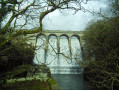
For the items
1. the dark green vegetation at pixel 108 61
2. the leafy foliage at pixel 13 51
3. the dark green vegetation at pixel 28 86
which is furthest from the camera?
the dark green vegetation at pixel 28 86

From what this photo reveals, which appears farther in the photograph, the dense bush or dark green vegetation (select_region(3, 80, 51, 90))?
dark green vegetation (select_region(3, 80, 51, 90))

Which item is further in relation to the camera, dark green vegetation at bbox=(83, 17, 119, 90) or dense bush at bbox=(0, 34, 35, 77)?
dark green vegetation at bbox=(83, 17, 119, 90)

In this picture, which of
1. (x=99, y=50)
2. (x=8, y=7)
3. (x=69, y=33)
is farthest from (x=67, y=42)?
(x=8, y=7)

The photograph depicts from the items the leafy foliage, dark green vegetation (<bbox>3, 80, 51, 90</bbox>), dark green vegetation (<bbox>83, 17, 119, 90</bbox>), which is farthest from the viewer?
dark green vegetation (<bbox>3, 80, 51, 90</bbox>)

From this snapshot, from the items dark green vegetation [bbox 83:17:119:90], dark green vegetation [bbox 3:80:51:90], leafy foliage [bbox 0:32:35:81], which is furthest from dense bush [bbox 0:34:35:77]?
dark green vegetation [bbox 83:17:119:90]

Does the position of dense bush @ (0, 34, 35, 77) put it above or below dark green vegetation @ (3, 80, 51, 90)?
above

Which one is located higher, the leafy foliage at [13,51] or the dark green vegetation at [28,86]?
the leafy foliage at [13,51]

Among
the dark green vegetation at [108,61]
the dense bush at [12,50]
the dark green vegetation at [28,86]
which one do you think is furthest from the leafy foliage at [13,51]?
the dark green vegetation at [108,61]

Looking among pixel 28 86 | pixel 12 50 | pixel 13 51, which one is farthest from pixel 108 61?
pixel 13 51

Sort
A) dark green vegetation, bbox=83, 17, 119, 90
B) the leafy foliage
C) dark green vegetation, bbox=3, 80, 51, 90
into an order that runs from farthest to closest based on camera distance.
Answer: dark green vegetation, bbox=3, 80, 51, 90
dark green vegetation, bbox=83, 17, 119, 90
the leafy foliage

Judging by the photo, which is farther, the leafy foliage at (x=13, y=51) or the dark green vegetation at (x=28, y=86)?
the dark green vegetation at (x=28, y=86)

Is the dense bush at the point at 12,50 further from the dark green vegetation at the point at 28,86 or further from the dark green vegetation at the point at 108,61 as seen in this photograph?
the dark green vegetation at the point at 108,61

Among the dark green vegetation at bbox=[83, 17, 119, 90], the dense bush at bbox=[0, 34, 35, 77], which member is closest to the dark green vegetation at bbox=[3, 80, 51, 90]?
the dense bush at bbox=[0, 34, 35, 77]

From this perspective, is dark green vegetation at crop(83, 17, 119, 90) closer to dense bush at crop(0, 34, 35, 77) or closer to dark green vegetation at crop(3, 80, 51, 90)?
dark green vegetation at crop(3, 80, 51, 90)
